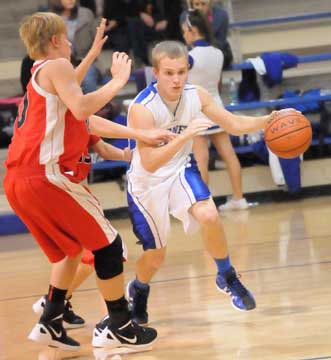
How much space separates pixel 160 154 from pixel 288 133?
94cm

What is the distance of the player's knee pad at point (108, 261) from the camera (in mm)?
4234

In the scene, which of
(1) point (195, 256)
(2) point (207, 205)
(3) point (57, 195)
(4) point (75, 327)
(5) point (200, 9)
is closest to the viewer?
(3) point (57, 195)

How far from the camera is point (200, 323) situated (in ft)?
15.7

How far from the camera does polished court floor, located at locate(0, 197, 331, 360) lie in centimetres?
435

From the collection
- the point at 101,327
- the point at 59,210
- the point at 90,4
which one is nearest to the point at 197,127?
the point at 59,210

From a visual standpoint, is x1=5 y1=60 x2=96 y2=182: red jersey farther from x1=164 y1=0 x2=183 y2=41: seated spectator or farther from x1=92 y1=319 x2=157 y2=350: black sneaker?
x1=164 y1=0 x2=183 y2=41: seated spectator

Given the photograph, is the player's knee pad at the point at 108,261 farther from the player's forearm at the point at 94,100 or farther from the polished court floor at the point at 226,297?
the player's forearm at the point at 94,100

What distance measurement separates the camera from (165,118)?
4688 millimetres

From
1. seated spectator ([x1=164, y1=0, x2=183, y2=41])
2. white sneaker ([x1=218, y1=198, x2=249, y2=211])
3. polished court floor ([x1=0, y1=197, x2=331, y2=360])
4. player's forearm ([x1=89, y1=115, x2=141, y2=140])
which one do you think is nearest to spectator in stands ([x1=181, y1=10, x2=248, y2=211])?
white sneaker ([x1=218, y1=198, x2=249, y2=211])

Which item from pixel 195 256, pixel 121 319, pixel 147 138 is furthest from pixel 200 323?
pixel 195 256

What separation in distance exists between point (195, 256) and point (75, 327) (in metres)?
1.78

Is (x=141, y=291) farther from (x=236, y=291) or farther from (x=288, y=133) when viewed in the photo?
(x=288, y=133)

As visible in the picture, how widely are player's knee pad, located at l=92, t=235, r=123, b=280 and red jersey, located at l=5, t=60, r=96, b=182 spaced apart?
36 centimetres

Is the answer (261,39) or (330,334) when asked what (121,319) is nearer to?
(330,334)
